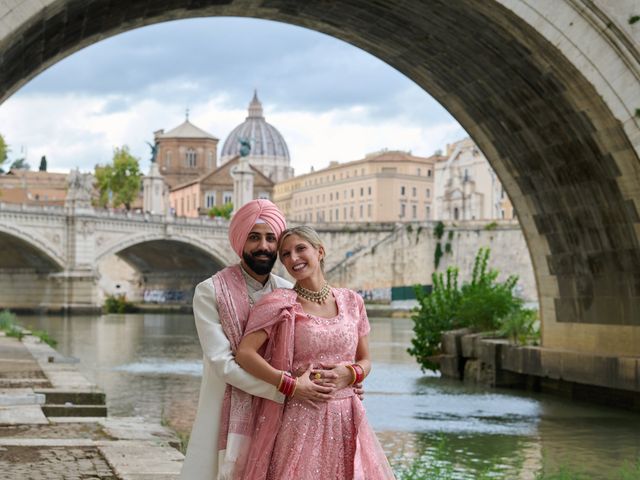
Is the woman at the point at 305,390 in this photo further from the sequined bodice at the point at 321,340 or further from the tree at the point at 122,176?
the tree at the point at 122,176

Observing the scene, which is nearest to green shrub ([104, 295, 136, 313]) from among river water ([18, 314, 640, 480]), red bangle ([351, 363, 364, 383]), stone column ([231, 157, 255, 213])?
stone column ([231, 157, 255, 213])

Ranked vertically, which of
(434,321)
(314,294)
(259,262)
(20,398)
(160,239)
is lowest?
(20,398)

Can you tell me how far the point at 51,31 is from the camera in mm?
8648

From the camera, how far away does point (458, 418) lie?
491 inches

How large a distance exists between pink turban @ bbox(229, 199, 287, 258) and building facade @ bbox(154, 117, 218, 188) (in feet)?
366

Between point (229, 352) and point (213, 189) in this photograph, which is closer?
point (229, 352)

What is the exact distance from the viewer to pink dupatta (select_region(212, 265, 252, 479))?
12.7ft

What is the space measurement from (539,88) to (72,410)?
5101 mm

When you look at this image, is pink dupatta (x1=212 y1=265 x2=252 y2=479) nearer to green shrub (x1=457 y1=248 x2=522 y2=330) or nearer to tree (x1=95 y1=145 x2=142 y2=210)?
green shrub (x1=457 y1=248 x2=522 y2=330)

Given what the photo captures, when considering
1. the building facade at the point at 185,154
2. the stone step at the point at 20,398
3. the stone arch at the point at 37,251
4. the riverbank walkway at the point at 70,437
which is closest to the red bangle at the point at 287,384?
the riverbank walkway at the point at 70,437

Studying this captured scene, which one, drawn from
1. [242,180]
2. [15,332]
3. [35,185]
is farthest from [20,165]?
[15,332]

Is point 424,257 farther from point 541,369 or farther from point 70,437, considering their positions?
point 70,437

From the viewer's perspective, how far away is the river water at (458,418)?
966 centimetres

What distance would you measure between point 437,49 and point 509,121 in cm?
117
